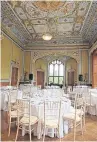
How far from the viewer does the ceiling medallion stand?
21.2 feet

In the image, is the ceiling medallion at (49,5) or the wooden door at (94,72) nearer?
the ceiling medallion at (49,5)

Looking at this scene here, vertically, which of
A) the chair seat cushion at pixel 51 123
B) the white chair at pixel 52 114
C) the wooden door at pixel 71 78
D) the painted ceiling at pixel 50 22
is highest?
the painted ceiling at pixel 50 22

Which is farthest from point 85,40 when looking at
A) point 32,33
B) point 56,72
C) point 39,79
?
point 56,72

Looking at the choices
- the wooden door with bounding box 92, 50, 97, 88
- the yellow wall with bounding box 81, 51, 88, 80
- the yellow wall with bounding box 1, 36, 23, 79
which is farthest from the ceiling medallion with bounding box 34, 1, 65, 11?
the yellow wall with bounding box 81, 51, 88, 80

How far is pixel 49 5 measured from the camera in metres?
6.65

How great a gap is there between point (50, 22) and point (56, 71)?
406 inches

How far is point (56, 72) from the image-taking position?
61.2 feet

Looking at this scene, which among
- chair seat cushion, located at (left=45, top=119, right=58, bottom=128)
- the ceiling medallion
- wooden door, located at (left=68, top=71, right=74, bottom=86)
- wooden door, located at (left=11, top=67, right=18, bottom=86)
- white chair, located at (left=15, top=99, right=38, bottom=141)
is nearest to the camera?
chair seat cushion, located at (left=45, top=119, right=58, bottom=128)

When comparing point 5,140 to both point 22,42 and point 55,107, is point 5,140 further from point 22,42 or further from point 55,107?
point 22,42

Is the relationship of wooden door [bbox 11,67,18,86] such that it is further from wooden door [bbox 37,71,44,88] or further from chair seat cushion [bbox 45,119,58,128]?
chair seat cushion [bbox 45,119,58,128]

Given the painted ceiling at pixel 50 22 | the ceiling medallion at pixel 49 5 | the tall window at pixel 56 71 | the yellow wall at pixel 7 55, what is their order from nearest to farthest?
the ceiling medallion at pixel 49 5 → the painted ceiling at pixel 50 22 → the yellow wall at pixel 7 55 → the tall window at pixel 56 71

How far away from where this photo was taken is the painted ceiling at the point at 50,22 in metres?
6.76

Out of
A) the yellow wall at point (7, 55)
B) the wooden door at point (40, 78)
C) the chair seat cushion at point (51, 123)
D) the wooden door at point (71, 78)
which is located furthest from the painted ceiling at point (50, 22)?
the wooden door at point (71, 78)

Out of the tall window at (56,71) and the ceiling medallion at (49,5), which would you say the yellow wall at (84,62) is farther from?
the tall window at (56,71)
